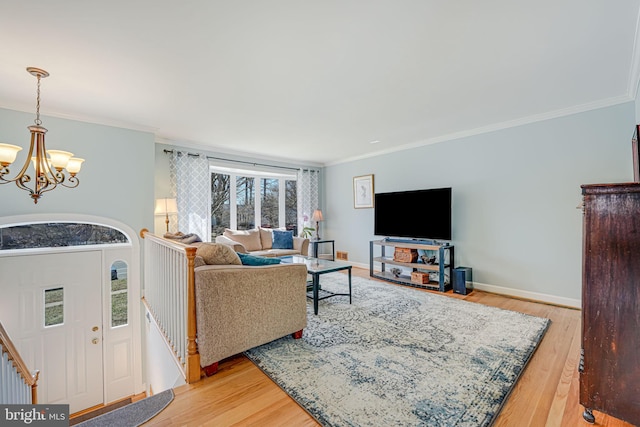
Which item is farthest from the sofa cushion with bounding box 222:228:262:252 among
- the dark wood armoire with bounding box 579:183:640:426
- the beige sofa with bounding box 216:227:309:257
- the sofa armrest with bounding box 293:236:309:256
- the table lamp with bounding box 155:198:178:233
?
the dark wood armoire with bounding box 579:183:640:426

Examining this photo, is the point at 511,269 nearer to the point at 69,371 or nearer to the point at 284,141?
the point at 284,141

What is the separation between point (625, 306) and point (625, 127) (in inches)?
108

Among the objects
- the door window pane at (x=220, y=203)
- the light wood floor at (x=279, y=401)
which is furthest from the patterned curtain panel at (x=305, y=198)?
the light wood floor at (x=279, y=401)

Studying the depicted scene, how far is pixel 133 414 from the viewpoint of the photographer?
1.56 metres

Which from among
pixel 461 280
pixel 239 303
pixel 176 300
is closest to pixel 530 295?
pixel 461 280

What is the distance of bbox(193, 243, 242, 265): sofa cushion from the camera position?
2076mm

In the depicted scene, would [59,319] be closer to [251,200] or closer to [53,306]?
[53,306]

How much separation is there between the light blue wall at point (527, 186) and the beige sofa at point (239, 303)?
2.88 meters

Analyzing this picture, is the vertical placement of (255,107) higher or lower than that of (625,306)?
higher

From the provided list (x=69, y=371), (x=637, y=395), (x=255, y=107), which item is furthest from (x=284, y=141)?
(x=637, y=395)

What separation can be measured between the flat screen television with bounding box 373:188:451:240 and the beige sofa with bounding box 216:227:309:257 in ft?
5.10

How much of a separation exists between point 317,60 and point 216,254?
5.73 ft

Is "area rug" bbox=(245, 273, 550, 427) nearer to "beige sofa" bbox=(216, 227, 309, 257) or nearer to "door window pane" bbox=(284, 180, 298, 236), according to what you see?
"beige sofa" bbox=(216, 227, 309, 257)

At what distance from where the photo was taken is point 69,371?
323 centimetres
